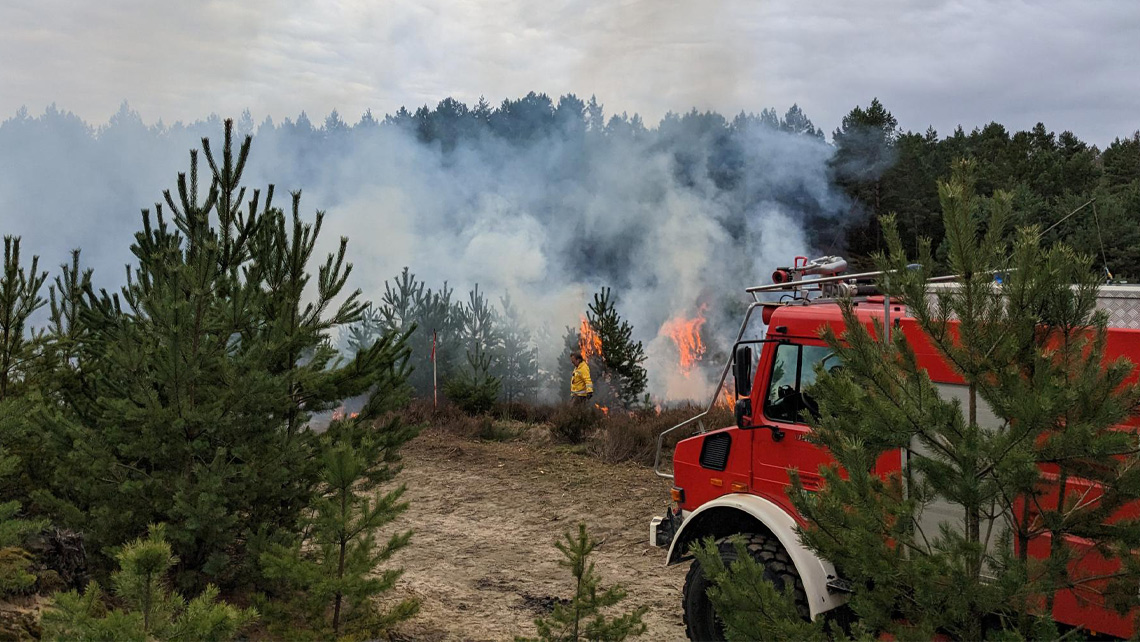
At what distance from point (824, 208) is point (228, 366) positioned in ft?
109

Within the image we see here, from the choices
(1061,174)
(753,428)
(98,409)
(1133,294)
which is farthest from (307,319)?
(1061,174)

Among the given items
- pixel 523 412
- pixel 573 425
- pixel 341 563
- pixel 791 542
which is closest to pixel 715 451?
pixel 791 542

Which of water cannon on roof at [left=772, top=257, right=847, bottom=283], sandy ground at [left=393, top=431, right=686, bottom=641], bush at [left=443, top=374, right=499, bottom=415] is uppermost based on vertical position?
water cannon on roof at [left=772, top=257, right=847, bottom=283]

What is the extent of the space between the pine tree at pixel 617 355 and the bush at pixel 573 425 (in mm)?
2623

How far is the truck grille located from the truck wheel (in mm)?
661

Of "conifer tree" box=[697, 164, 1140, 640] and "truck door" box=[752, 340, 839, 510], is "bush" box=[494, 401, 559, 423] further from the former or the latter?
"conifer tree" box=[697, 164, 1140, 640]

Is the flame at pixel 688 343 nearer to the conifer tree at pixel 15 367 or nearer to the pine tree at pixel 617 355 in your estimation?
the pine tree at pixel 617 355

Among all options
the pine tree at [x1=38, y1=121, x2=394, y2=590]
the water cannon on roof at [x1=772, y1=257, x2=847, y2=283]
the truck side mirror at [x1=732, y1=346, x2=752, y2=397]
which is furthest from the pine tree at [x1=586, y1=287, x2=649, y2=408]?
the truck side mirror at [x1=732, y1=346, x2=752, y2=397]

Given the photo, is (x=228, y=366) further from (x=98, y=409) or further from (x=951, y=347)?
(x=951, y=347)

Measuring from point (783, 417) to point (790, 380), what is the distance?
0.26 meters

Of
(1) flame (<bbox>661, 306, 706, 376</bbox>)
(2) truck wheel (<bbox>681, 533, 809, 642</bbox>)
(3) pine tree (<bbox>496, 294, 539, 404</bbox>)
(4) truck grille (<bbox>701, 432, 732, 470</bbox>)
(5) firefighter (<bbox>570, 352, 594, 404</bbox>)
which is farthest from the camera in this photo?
(1) flame (<bbox>661, 306, 706, 376</bbox>)

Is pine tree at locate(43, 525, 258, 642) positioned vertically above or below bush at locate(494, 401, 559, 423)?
above

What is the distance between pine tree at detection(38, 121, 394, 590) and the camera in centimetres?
537

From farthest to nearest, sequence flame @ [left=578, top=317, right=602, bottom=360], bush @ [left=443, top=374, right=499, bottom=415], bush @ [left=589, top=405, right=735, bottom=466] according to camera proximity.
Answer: flame @ [left=578, top=317, right=602, bottom=360] → bush @ [left=443, top=374, right=499, bottom=415] → bush @ [left=589, top=405, right=735, bottom=466]
